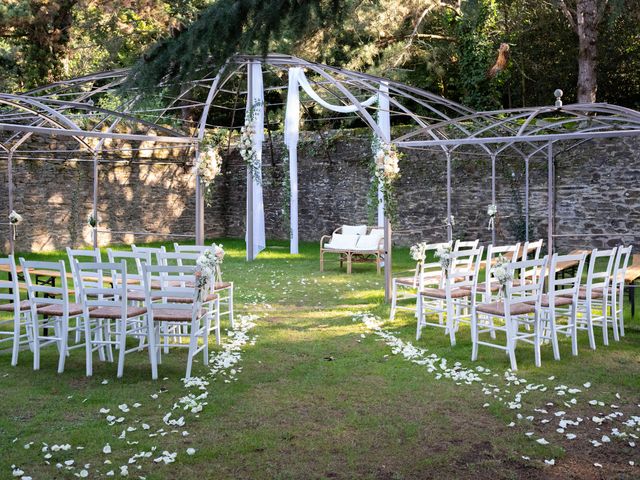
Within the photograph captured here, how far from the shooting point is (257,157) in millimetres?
13250

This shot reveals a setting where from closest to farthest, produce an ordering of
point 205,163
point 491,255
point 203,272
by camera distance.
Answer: point 203,272 → point 491,255 → point 205,163

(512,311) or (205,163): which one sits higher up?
(205,163)

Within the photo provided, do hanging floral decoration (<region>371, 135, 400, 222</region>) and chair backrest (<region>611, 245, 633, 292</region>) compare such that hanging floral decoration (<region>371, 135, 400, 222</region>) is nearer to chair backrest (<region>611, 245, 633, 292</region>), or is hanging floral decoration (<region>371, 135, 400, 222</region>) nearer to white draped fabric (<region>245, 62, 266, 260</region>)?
chair backrest (<region>611, 245, 633, 292</region>)

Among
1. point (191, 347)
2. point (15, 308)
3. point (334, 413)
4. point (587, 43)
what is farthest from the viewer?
point (587, 43)

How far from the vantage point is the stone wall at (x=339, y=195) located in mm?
14047

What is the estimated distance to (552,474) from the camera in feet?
12.1

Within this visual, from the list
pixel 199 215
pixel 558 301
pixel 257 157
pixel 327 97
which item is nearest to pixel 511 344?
pixel 558 301

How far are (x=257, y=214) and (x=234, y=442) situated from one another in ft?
32.3

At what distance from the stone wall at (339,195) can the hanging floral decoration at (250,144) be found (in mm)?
1394

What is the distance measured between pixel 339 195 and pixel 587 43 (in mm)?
6827

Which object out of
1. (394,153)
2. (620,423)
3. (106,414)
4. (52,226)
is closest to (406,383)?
(620,423)

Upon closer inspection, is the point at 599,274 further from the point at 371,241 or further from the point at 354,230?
the point at 354,230

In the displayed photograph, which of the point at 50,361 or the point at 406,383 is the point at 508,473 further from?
the point at 50,361

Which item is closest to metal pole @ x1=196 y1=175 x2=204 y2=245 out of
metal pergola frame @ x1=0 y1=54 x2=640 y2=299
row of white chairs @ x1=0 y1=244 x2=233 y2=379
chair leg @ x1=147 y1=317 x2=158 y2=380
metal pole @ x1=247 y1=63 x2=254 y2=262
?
metal pergola frame @ x1=0 y1=54 x2=640 y2=299
